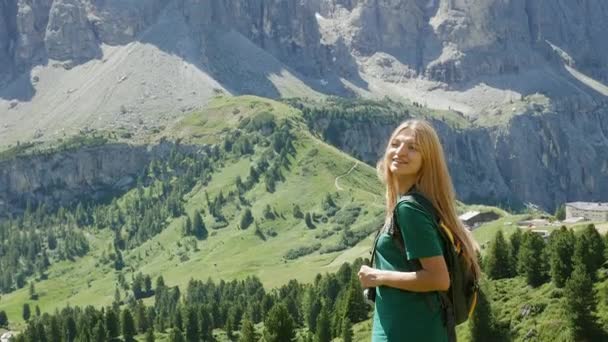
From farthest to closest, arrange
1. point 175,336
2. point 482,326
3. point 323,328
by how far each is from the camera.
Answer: point 175,336, point 323,328, point 482,326

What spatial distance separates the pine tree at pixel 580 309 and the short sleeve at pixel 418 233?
73.9 meters

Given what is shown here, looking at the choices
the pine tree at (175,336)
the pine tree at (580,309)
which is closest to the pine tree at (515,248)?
the pine tree at (580,309)

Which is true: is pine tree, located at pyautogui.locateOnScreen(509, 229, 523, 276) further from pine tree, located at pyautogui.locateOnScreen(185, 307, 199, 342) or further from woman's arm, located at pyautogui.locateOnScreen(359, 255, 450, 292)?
woman's arm, located at pyautogui.locateOnScreen(359, 255, 450, 292)

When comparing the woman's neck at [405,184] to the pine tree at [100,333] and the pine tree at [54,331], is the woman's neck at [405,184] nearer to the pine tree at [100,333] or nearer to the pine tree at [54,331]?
the pine tree at [100,333]

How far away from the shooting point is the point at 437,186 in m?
12.7

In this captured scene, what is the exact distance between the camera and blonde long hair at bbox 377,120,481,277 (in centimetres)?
1261

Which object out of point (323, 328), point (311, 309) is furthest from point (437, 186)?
point (311, 309)

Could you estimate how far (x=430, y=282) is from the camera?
38.9 ft

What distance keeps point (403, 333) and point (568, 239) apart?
9765cm

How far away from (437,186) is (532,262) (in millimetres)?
101412

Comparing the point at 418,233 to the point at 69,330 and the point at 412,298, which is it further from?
the point at 69,330

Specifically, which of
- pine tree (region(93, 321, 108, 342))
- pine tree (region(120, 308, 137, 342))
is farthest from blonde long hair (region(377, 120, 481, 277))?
pine tree (region(120, 308, 137, 342))

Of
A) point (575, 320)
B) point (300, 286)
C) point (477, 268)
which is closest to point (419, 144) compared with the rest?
point (477, 268)

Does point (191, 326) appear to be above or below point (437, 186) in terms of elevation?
below
